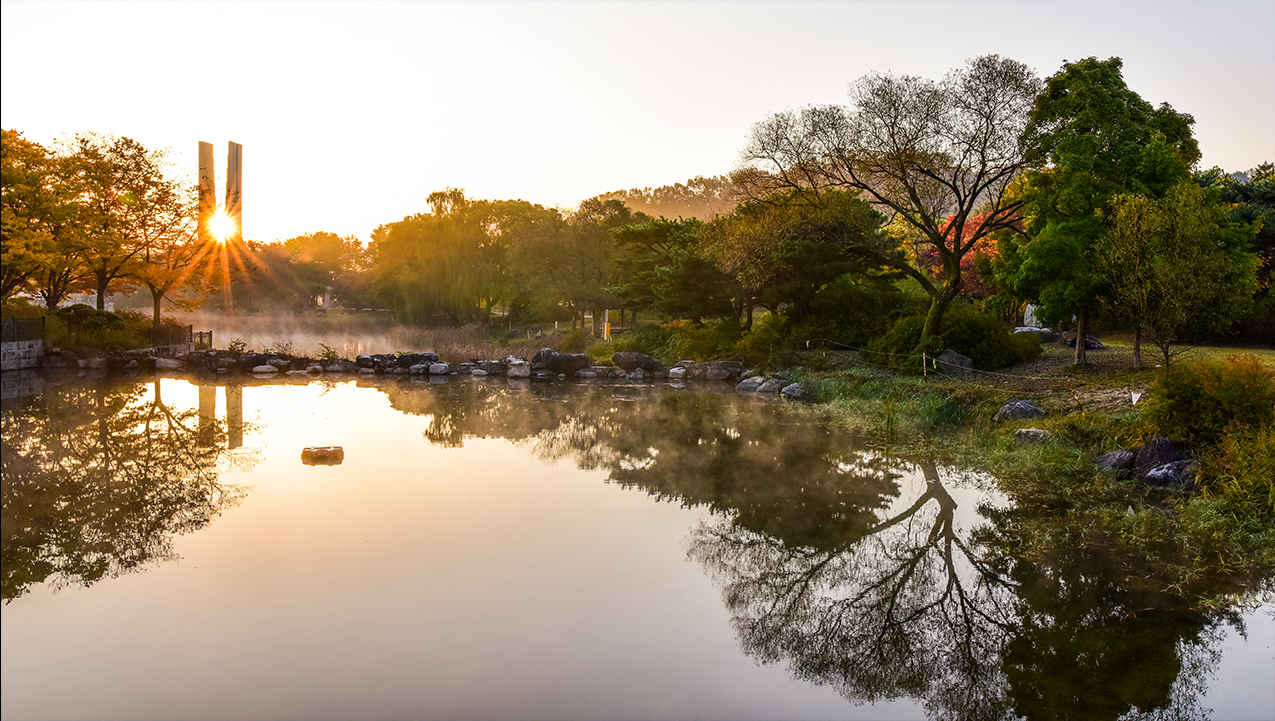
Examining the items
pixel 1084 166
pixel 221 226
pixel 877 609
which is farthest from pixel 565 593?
pixel 221 226

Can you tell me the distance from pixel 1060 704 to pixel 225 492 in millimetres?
10036

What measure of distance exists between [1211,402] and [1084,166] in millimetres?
8370

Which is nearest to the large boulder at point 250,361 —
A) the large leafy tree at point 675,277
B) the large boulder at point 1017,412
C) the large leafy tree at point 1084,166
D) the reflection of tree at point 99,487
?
the reflection of tree at point 99,487

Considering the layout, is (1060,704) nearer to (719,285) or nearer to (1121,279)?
(1121,279)

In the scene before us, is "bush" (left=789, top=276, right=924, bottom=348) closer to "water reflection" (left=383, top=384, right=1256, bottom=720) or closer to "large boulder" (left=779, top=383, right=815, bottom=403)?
"large boulder" (left=779, top=383, right=815, bottom=403)

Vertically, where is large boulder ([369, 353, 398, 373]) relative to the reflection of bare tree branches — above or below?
above

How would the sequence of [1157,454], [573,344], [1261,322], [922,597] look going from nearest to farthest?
[922,597] → [1157,454] → [1261,322] → [573,344]

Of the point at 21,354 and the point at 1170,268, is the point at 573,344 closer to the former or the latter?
the point at 21,354

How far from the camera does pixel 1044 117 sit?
1936cm

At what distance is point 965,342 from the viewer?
22094 mm

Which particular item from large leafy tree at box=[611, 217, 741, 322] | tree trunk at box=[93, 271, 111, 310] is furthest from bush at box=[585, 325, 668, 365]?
tree trunk at box=[93, 271, 111, 310]

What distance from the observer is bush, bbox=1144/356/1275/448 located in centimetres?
1147

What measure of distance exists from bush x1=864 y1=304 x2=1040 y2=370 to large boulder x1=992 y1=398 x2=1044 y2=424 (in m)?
5.52

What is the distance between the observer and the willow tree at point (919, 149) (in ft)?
65.4
